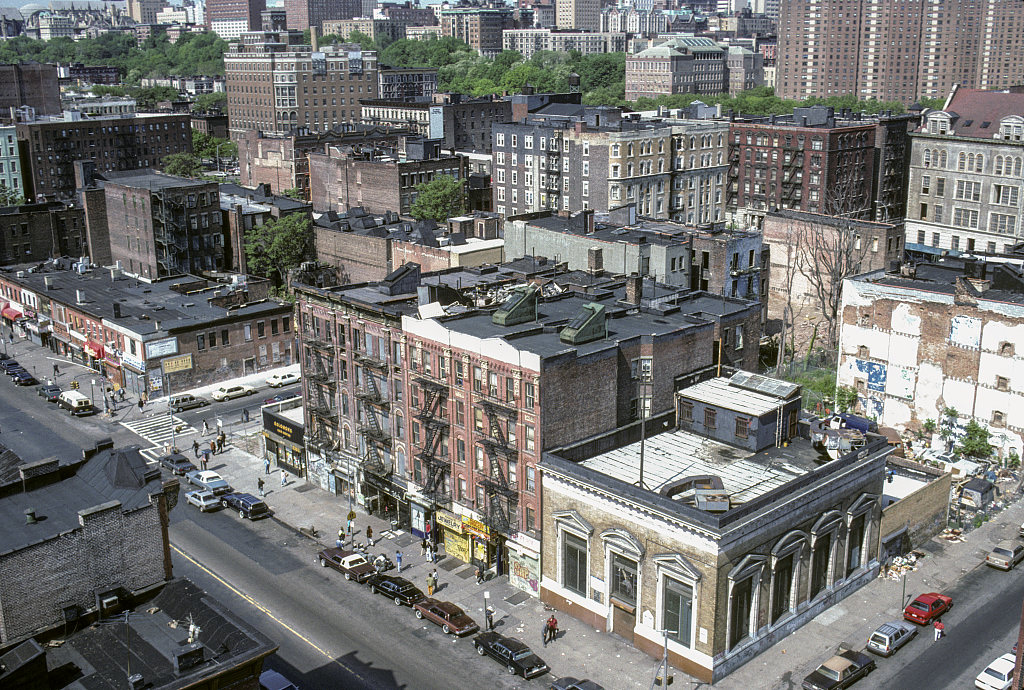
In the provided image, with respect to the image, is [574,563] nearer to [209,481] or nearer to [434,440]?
[434,440]

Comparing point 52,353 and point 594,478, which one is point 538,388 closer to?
point 594,478

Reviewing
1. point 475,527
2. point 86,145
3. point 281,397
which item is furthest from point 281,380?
point 86,145

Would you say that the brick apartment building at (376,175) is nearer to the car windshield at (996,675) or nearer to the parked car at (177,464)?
the parked car at (177,464)

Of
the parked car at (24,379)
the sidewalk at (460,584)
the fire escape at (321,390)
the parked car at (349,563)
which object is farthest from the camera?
the parked car at (24,379)

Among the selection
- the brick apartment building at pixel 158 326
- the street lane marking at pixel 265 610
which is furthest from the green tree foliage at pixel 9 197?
the street lane marking at pixel 265 610

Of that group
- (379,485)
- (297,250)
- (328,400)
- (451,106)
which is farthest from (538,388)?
(451,106)

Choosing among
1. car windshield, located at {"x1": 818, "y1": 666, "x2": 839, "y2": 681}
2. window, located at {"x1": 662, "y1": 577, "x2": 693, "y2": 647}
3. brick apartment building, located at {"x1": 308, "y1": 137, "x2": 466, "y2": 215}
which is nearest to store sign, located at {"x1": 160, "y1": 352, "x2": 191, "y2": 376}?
brick apartment building, located at {"x1": 308, "y1": 137, "x2": 466, "y2": 215}
